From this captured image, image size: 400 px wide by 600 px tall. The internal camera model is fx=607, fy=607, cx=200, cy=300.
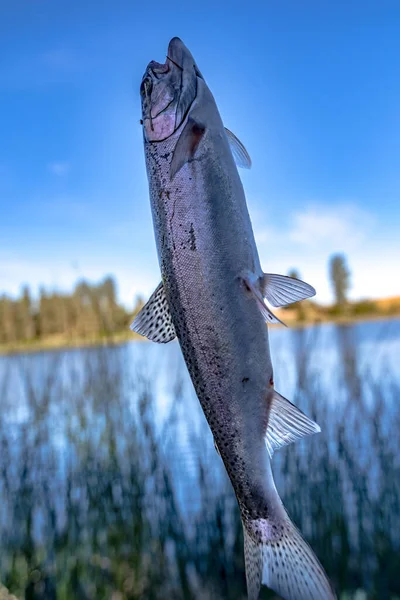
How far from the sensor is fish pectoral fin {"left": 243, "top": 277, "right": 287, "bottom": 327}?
3.43 ft

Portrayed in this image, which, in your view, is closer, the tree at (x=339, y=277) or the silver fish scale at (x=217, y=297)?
the silver fish scale at (x=217, y=297)

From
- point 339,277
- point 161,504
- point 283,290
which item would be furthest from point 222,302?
point 339,277

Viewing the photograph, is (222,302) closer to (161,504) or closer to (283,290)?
(283,290)

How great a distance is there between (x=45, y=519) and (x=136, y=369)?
4.75 ft

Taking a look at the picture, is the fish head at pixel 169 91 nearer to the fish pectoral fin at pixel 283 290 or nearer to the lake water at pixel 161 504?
the fish pectoral fin at pixel 283 290

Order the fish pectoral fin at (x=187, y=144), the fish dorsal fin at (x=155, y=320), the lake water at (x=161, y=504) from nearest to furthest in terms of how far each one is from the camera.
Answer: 1. the fish pectoral fin at (x=187, y=144)
2. the fish dorsal fin at (x=155, y=320)
3. the lake water at (x=161, y=504)

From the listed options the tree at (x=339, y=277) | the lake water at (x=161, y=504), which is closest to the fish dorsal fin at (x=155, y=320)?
the lake water at (x=161, y=504)

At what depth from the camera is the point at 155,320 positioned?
1152 mm

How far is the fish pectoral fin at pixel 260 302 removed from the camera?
105cm

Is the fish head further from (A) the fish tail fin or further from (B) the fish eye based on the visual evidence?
(A) the fish tail fin

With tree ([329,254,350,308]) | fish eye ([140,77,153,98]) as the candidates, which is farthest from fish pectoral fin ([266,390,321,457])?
tree ([329,254,350,308])

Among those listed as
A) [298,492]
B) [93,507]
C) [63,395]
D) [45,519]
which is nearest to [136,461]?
[93,507]

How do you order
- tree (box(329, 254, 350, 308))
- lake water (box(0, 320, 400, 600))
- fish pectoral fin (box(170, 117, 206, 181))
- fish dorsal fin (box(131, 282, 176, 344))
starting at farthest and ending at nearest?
tree (box(329, 254, 350, 308))
lake water (box(0, 320, 400, 600))
fish dorsal fin (box(131, 282, 176, 344))
fish pectoral fin (box(170, 117, 206, 181))

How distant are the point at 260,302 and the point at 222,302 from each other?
66 millimetres
